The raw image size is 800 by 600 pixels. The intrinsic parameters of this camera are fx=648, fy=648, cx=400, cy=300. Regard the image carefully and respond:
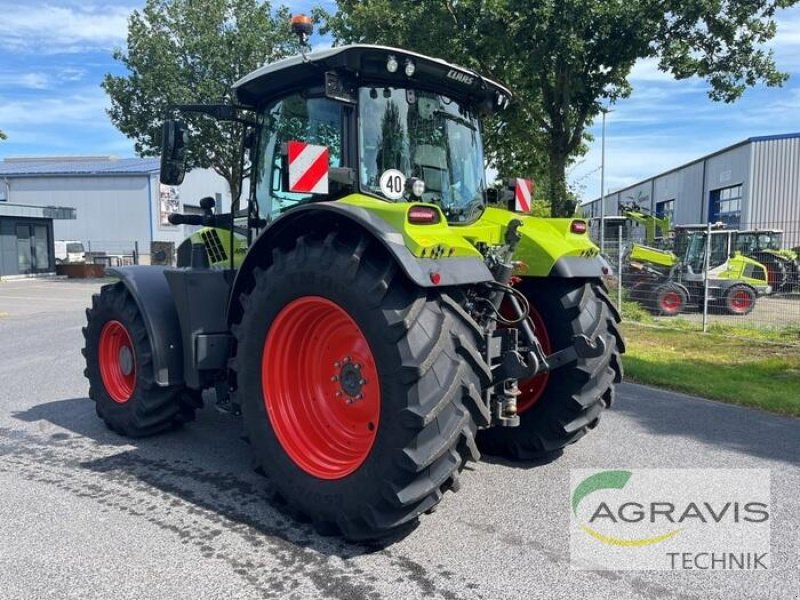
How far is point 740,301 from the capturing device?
14.3 meters

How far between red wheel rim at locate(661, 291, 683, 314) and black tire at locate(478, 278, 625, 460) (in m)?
10.4

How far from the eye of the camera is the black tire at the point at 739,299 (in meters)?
14.1

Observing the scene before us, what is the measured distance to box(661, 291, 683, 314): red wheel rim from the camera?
14.1 metres

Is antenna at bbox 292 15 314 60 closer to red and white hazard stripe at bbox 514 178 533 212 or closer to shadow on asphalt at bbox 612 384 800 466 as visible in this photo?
red and white hazard stripe at bbox 514 178 533 212

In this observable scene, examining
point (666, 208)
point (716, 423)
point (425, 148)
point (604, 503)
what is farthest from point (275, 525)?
point (666, 208)

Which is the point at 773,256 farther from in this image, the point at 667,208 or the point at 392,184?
the point at 667,208

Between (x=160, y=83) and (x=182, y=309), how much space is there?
20.5 meters

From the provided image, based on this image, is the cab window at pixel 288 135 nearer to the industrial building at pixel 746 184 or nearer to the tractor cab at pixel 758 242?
the tractor cab at pixel 758 242

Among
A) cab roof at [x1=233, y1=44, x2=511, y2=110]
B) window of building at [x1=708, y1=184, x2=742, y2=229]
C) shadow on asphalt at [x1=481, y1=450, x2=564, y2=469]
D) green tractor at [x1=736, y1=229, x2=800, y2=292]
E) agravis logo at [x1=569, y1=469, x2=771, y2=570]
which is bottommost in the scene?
agravis logo at [x1=569, y1=469, x2=771, y2=570]

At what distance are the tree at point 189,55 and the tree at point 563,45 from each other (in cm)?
867

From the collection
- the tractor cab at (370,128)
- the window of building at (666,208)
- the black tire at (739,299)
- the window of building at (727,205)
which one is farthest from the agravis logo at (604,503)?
the window of building at (666,208)

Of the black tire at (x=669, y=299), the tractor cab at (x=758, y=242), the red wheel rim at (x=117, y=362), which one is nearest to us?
the red wheel rim at (x=117, y=362)

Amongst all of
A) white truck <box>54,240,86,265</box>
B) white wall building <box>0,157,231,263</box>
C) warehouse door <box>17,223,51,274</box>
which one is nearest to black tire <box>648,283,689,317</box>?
warehouse door <box>17,223,51,274</box>

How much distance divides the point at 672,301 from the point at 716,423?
9.05 metres
